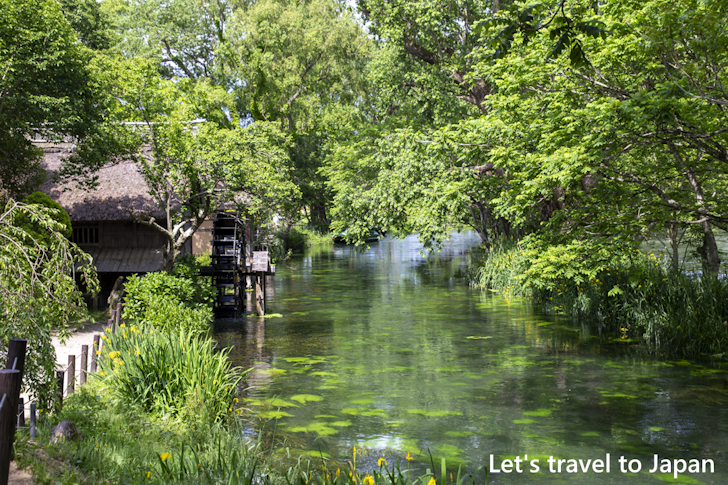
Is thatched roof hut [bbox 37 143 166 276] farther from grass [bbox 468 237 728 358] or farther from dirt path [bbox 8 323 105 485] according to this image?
grass [bbox 468 237 728 358]

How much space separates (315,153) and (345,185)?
18.7 metres

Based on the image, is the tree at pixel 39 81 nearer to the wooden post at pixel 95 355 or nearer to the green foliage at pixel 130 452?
the wooden post at pixel 95 355

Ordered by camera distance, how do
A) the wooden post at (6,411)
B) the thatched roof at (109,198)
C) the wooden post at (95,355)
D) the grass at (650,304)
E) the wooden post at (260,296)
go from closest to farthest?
the wooden post at (6,411), the wooden post at (95,355), the grass at (650,304), the wooden post at (260,296), the thatched roof at (109,198)

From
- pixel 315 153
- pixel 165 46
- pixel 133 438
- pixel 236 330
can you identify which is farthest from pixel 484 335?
pixel 165 46

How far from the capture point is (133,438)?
23.0 feet

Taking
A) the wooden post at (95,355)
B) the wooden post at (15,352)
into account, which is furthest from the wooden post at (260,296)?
the wooden post at (15,352)

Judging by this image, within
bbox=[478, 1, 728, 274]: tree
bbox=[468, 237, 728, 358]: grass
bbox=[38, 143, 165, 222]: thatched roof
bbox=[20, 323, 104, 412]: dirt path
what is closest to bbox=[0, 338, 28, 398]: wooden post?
bbox=[20, 323, 104, 412]: dirt path

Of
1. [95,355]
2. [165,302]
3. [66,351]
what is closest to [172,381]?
[95,355]

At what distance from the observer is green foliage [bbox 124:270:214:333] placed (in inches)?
529

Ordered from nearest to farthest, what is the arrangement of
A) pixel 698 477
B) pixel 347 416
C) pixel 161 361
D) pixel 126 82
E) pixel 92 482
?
1. pixel 92 482
2. pixel 698 477
3. pixel 161 361
4. pixel 347 416
5. pixel 126 82

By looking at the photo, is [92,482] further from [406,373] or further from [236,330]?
[236,330]

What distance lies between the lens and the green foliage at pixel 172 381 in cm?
791

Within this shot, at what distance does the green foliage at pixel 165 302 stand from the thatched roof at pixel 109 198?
4.67 metres

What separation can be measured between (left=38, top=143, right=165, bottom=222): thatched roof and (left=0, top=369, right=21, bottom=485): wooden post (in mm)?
16723
